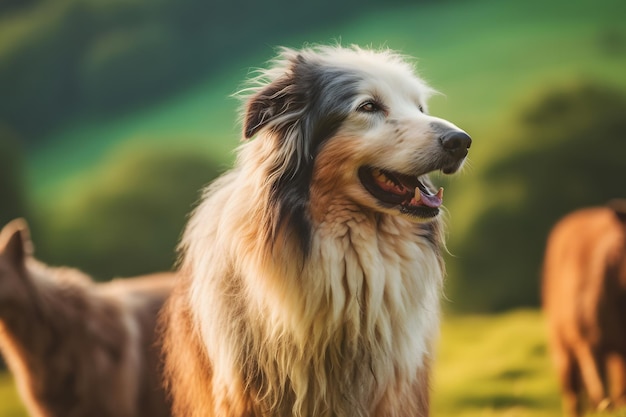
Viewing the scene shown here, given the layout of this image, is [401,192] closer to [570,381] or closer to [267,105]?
[267,105]

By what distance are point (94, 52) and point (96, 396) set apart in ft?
14.9

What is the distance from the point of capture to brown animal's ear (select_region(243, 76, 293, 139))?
9.33ft

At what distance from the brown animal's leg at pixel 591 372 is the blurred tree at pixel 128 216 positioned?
408cm

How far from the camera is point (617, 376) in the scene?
18.2ft

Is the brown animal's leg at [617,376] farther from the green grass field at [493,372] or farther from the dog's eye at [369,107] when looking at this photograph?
the dog's eye at [369,107]

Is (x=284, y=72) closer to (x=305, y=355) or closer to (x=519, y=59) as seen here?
(x=305, y=355)

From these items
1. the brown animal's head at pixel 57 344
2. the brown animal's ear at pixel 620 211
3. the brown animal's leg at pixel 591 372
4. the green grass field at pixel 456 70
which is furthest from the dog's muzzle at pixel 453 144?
the green grass field at pixel 456 70

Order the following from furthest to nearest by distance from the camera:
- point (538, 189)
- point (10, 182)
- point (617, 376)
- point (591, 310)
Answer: point (10, 182) → point (538, 189) → point (617, 376) → point (591, 310)

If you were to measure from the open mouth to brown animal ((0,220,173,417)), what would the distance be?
230 cm

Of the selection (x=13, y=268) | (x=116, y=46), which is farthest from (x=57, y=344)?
(x=116, y=46)

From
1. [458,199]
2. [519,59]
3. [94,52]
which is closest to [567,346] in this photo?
[458,199]

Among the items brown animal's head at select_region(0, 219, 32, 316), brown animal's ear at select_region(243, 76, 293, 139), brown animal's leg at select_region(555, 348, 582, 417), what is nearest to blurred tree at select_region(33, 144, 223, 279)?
brown animal's head at select_region(0, 219, 32, 316)

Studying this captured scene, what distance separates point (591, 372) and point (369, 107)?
11.6 ft

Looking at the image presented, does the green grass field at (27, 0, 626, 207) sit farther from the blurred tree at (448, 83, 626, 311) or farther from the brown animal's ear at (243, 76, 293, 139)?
the brown animal's ear at (243, 76, 293, 139)
